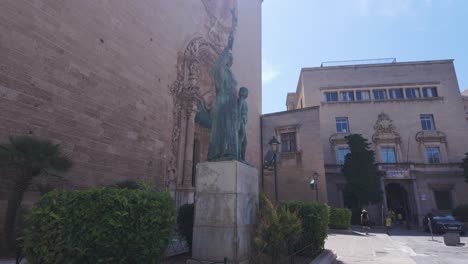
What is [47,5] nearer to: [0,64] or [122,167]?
[0,64]

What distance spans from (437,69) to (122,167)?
3397 centimetres

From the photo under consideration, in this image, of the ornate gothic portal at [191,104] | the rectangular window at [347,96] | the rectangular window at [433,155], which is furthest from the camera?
the rectangular window at [347,96]

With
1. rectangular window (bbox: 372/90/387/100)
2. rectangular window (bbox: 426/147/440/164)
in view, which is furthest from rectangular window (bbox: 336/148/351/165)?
rectangular window (bbox: 426/147/440/164)

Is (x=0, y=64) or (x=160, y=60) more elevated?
(x=160, y=60)

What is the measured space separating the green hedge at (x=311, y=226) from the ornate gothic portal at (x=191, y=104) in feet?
19.9

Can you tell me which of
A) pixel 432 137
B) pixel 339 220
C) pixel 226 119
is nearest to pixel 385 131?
pixel 432 137

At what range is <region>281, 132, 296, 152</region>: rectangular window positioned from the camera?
20984 mm

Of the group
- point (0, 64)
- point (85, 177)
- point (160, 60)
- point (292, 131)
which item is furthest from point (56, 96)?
point (292, 131)

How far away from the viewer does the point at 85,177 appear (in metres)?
8.05

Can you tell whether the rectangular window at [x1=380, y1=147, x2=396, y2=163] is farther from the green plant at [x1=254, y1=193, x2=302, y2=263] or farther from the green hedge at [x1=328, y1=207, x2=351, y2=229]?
the green plant at [x1=254, y1=193, x2=302, y2=263]

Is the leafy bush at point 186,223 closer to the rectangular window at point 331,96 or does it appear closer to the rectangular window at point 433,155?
the rectangular window at point 331,96

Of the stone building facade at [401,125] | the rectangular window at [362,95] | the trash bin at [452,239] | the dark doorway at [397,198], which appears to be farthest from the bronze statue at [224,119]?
the dark doorway at [397,198]

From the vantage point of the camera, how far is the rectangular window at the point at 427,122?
2890cm

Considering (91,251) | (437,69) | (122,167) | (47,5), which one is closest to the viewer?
(91,251)
